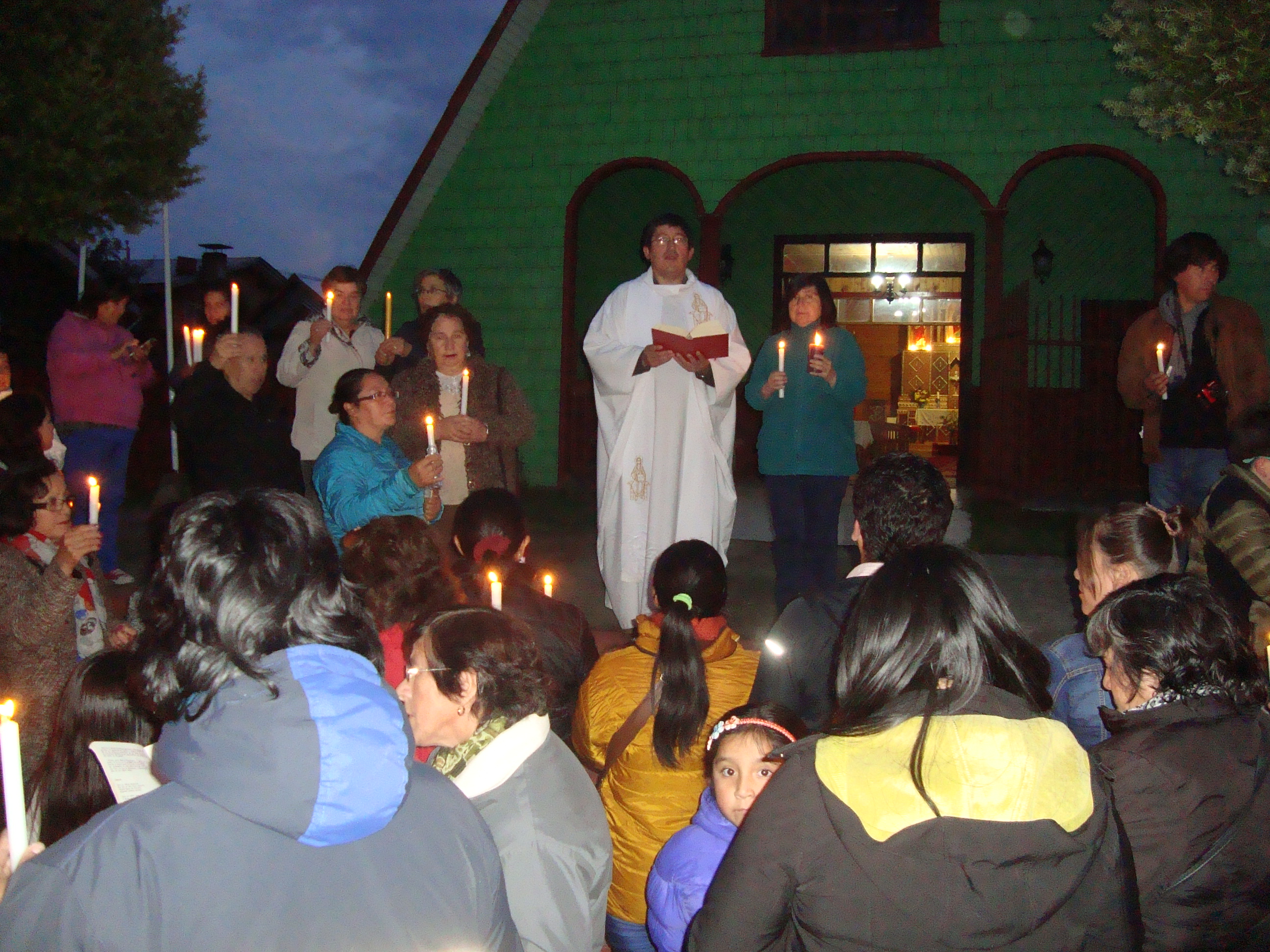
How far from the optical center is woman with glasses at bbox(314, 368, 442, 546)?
14.6 ft

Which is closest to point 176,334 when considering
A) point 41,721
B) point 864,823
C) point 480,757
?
point 41,721

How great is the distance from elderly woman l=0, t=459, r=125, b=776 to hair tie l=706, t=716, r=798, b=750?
212 centimetres

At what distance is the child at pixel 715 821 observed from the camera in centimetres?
247

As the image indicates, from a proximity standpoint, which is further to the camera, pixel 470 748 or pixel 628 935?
pixel 628 935

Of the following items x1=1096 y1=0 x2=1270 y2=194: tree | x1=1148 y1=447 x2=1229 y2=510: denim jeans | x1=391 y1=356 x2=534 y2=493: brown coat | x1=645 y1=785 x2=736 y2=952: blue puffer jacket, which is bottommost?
x1=645 y1=785 x2=736 y2=952: blue puffer jacket

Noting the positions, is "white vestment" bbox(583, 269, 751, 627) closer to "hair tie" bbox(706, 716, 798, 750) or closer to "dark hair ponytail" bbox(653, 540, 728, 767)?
"dark hair ponytail" bbox(653, 540, 728, 767)

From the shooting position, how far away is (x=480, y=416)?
529 centimetres

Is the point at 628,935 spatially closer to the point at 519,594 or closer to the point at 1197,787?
the point at 519,594

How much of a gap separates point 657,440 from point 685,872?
361 cm

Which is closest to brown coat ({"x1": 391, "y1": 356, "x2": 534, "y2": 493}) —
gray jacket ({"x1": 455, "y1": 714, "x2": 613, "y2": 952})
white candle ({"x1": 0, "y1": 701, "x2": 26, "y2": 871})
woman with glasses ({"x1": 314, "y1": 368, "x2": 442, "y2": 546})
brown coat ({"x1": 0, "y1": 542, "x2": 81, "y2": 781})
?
woman with glasses ({"x1": 314, "y1": 368, "x2": 442, "y2": 546})

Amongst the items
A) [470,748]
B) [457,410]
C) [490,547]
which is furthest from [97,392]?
[470,748]

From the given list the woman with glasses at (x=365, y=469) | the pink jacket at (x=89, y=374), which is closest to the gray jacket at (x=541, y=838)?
the woman with glasses at (x=365, y=469)

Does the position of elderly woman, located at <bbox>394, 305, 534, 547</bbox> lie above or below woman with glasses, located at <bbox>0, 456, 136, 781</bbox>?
above

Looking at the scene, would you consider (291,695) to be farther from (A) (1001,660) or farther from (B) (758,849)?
(A) (1001,660)
